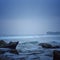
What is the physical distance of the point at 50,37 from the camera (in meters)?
3.31

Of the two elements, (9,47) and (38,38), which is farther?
(38,38)

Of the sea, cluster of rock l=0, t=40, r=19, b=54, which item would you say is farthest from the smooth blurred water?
cluster of rock l=0, t=40, r=19, b=54

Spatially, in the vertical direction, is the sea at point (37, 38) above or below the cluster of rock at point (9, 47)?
below

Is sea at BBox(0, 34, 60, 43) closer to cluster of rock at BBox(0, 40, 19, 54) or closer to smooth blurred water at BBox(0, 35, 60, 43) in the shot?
smooth blurred water at BBox(0, 35, 60, 43)

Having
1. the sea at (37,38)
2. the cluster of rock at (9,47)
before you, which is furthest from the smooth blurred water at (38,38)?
the cluster of rock at (9,47)

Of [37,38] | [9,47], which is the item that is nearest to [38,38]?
[37,38]

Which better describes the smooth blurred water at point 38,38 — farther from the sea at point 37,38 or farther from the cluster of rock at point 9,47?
the cluster of rock at point 9,47

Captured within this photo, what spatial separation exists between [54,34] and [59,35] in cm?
12

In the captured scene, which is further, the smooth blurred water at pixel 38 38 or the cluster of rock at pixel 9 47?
the smooth blurred water at pixel 38 38

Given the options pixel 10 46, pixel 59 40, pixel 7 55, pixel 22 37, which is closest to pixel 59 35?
pixel 59 40

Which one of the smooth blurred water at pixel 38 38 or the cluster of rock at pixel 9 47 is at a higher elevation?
the cluster of rock at pixel 9 47

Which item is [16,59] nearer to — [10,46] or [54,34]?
[10,46]

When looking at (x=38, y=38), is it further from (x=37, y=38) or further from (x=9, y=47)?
(x=9, y=47)

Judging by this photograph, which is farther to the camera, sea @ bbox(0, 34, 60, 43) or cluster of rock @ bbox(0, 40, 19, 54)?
sea @ bbox(0, 34, 60, 43)
